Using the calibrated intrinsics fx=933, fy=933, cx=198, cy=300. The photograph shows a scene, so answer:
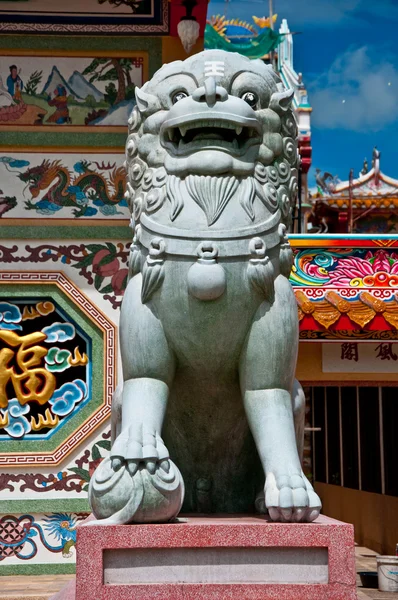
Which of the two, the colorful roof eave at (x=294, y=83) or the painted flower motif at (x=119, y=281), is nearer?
the painted flower motif at (x=119, y=281)

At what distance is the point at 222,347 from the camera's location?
346cm

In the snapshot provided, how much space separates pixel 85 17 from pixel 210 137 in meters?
4.02

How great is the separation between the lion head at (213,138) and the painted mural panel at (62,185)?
3.30 meters

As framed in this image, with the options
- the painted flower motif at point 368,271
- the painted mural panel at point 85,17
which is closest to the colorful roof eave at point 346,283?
the painted flower motif at point 368,271

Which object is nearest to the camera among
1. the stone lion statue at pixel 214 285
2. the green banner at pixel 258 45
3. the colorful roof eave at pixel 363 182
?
the stone lion statue at pixel 214 285

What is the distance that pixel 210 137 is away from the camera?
3.53 meters

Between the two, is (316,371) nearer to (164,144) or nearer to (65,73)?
(65,73)

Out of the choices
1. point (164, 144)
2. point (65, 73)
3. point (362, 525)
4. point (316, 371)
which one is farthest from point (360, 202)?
point (164, 144)

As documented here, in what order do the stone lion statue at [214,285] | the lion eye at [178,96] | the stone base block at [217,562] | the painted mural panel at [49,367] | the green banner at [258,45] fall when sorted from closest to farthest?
the stone base block at [217,562]
the stone lion statue at [214,285]
the lion eye at [178,96]
the painted mural panel at [49,367]
the green banner at [258,45]

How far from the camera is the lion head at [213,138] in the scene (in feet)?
11.4

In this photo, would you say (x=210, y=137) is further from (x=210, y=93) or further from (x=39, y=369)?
(x=39, y=369)

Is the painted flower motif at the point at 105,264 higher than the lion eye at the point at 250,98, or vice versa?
the lion eye at the point at 250,98

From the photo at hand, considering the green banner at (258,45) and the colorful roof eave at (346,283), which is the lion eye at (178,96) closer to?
the colorful roof eave at (346,283)

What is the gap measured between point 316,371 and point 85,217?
272 cm
